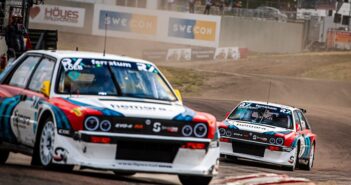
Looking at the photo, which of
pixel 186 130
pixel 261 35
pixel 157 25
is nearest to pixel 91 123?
pixel 186 130


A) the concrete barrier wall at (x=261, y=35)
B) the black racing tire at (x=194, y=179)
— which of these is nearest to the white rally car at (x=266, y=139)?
the black racing tire at (x=194, y=179)

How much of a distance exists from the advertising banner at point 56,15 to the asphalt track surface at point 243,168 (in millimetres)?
20123

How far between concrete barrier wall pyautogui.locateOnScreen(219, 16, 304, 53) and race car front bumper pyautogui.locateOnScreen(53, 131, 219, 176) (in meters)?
49.0

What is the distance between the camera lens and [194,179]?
10312mm

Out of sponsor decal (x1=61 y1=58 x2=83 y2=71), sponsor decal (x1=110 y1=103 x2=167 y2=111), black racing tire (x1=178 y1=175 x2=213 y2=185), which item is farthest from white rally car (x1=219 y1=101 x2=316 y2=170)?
sponsor decal (x1=110 y1=103 x2=167 y2=111)

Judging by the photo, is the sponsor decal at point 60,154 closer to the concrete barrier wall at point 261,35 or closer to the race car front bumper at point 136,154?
the race car front bumper at point 136,154

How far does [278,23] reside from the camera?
61844mm

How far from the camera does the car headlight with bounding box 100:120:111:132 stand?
9.60 metres

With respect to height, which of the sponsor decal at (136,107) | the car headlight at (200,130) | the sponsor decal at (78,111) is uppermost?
the sponsor decal at (136,107)

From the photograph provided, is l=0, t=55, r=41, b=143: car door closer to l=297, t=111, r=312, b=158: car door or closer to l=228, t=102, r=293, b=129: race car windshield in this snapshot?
l=228, t=102, r=293, b=129: race car windshield

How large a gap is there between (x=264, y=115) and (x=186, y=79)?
22.7 metres

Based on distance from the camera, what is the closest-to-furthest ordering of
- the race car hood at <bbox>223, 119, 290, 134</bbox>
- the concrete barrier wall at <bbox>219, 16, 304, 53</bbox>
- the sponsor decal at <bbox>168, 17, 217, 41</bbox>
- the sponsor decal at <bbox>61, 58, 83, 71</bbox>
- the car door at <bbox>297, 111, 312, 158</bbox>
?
the sponsor decal at <bbox>61, 58, 83, 71</bbox>
the race car hood at <bbox>223, 119, 290, 134</bbox>
the car door at <bbox>297, 111, 312, 158</bbox>
the sponsor decal at <bbox>168, 17, 217, 41</bbox>
the concrete barrier wall at <bbox>219, 16, 304, 53</bbox>

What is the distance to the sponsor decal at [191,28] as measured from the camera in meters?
52.9

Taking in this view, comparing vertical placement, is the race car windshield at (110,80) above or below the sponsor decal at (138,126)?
above
